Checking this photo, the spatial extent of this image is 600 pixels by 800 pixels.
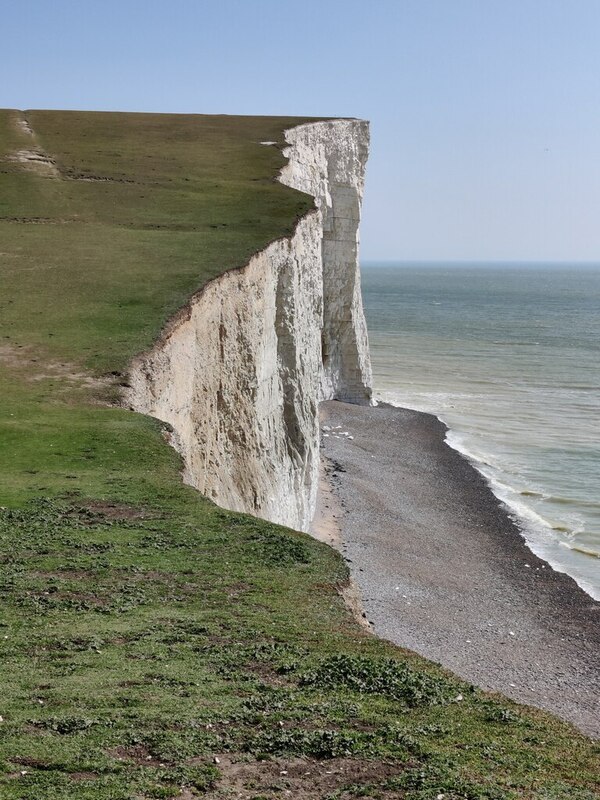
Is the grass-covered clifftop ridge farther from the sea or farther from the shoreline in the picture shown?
the sea

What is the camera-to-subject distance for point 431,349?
3046 inches

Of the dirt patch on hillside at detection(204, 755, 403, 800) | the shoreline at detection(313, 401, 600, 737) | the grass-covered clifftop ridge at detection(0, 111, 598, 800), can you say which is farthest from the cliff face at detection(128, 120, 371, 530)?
the dirt patch on hillside at detection(204, 755, 403, 800)

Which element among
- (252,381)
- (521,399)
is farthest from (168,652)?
(521,399)

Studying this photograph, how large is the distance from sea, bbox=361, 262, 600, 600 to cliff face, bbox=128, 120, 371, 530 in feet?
27.8

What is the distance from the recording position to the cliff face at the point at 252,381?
19.8 metres

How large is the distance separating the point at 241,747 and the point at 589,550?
23.5 m

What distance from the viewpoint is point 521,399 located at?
54375 mm

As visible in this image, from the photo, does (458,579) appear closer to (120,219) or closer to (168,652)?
(120,219)

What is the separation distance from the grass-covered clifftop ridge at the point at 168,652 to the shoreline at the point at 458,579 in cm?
813

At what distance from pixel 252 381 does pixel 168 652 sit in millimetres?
15333

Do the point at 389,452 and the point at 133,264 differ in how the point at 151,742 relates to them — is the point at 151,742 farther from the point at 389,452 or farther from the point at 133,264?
the point at 389,452

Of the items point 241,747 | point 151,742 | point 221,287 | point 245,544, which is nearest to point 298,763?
point 241,747

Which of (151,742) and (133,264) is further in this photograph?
(133,264)

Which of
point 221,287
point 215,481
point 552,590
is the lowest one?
point 552,590
